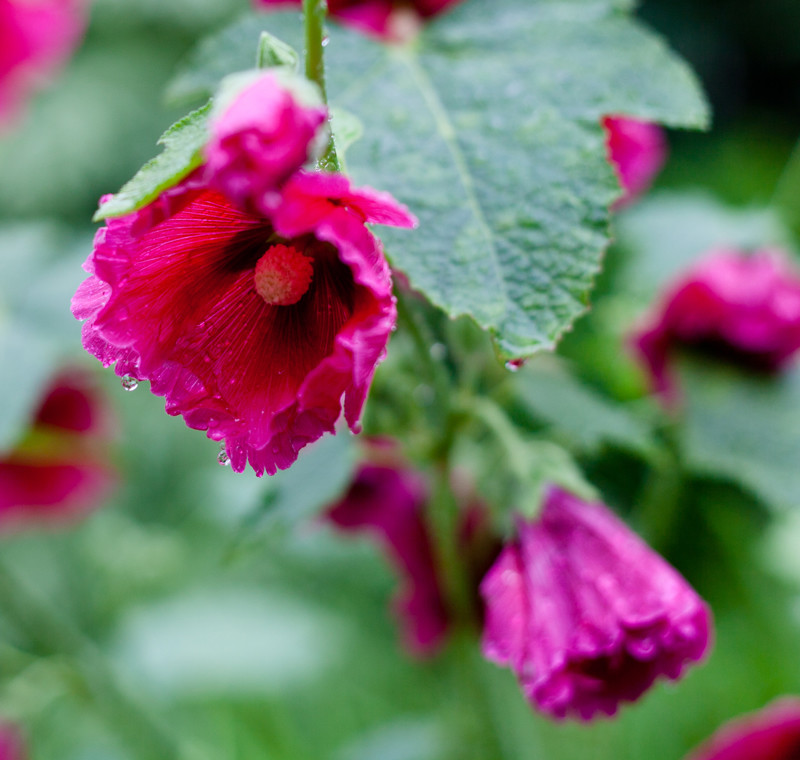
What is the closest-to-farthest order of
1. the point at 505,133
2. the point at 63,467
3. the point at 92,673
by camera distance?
the point at 505,133 < the point at 92,673 < the point at 63,467

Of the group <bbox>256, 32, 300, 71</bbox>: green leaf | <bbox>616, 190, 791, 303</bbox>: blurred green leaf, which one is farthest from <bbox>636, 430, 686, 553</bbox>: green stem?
<bbox>256, 32, 300, 71</bbox>: green leaf

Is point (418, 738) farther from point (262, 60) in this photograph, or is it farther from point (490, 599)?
point (262, 60)

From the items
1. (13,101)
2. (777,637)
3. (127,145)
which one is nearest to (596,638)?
(777,637)

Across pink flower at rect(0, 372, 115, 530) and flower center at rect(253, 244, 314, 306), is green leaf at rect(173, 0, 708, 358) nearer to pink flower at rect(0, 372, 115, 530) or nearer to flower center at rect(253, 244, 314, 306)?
flower center at rect(253, 244, 314, 306)

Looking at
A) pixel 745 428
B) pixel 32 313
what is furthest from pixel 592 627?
pixel 32 313

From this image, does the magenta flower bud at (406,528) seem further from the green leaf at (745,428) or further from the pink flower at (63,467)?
the pink flower at (63,467)

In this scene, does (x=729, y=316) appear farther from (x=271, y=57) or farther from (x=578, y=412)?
(x=271, y=57)
